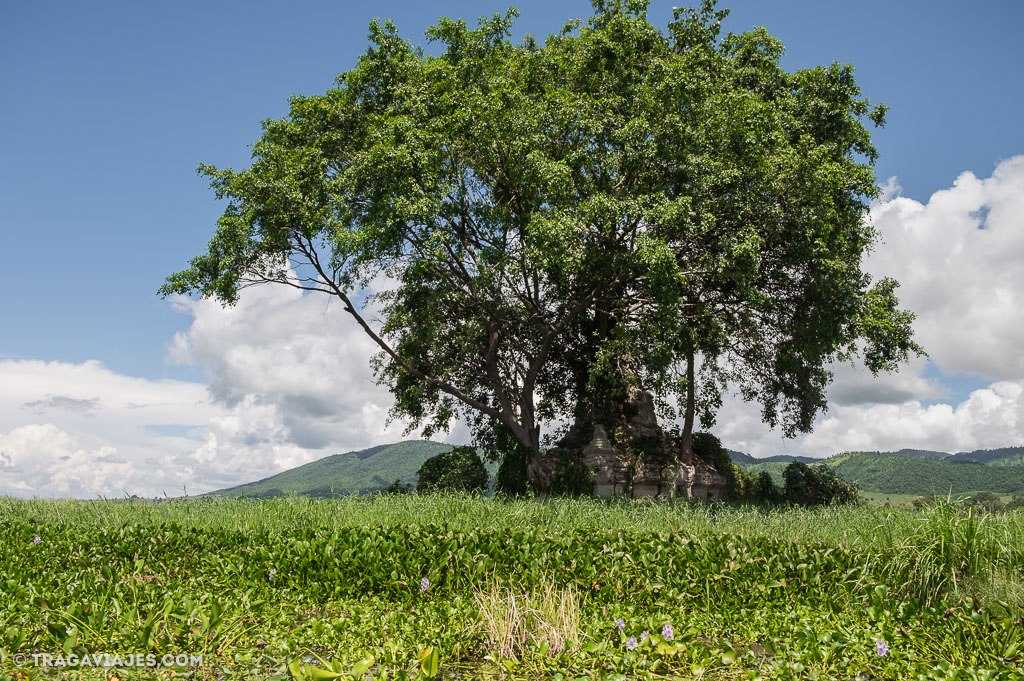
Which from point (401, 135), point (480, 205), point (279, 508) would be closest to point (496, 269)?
point (480, 205)

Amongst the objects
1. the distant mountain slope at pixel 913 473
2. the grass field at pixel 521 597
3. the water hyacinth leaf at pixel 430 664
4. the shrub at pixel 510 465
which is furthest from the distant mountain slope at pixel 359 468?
the water hyacinth leaf at pixel 430 664

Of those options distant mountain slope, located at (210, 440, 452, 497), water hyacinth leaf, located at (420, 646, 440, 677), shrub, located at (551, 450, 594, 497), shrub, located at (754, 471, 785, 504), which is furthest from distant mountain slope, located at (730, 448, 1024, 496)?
distant mountain slope, located at (210, 440, 452, 497)

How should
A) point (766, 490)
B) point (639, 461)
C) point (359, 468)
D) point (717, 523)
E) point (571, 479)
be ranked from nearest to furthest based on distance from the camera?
point (717, 523), point (571, 479), point (639, 461), point (766, 490), point (359, 468)

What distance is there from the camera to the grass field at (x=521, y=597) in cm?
530

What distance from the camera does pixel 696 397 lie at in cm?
2098

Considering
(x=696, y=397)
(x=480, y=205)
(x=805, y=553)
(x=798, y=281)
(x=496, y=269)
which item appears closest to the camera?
(x=805, y=553)

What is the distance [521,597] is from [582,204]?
10.0m

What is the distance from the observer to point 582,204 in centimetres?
1470

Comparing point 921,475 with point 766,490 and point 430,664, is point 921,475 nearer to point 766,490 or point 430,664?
point 766,490

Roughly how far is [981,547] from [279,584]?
7.66 meters

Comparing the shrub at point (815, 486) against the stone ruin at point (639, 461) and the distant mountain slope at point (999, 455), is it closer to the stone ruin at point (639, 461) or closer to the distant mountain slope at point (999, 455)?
the stone ruin at point (639, 461)

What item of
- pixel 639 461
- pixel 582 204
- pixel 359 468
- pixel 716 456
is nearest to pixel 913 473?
pixel 716 456

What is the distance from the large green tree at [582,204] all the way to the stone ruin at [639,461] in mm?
966

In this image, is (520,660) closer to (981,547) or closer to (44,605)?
(44,605)
